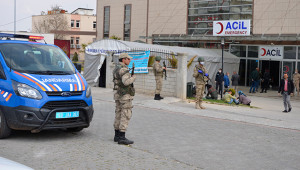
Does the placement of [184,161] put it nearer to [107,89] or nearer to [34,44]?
[34,44]

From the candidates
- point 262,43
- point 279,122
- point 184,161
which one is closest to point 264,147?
point 184,161

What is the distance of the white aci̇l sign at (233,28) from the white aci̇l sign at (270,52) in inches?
155

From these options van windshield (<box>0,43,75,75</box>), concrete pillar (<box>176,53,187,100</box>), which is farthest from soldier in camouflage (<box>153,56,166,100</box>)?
van windshield (<box>0,43,75,75</box>)

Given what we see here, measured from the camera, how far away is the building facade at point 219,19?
26.0m

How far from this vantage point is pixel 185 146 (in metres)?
7.70

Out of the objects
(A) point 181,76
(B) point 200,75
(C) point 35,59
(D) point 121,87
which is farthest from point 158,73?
(D) point 121,87

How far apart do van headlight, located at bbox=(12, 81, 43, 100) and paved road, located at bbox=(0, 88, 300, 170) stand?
945 mm

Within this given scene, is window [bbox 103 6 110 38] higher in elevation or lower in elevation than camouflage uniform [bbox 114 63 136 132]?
higher

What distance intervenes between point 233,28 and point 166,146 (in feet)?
59.5

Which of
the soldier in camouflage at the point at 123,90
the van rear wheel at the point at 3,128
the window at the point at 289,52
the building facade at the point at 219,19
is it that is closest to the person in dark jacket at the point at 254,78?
the building facade at the point at 219,19

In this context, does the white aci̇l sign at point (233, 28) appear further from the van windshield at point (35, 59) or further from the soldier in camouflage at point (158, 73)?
the van windshield at point (35, 59)

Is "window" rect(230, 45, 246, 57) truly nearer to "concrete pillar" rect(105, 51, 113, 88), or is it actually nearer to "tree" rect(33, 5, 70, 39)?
"concrete pillar" rect(105, 51, 113, 88)

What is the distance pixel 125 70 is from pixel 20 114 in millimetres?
2144

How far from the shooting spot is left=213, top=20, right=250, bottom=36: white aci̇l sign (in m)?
24.1
